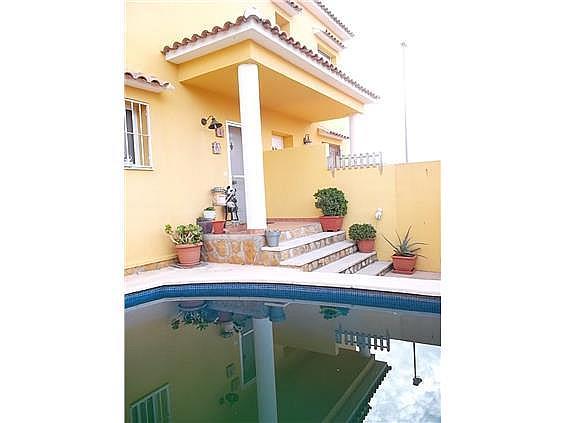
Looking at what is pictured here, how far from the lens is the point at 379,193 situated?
8750mm

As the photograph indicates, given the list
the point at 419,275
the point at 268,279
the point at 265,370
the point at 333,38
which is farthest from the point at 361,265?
the point at 333,38

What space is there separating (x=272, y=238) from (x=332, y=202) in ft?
8.43

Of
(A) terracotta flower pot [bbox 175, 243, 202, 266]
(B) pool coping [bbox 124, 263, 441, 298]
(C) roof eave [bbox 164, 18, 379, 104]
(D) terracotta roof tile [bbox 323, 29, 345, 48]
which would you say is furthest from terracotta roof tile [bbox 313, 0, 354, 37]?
(B) pool coping [bbox 124, 263, 441, 298]

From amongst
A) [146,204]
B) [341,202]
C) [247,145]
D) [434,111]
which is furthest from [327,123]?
[434,111]

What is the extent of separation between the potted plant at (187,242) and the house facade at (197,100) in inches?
10.9

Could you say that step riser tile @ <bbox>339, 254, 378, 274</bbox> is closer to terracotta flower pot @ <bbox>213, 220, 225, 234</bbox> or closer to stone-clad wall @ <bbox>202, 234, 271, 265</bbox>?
stone-clad wall @ <bbox>202, 234, 271, 265</bbox>

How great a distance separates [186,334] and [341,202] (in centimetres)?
551

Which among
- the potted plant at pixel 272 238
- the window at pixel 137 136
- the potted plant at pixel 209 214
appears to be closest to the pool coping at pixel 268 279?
the potted plant at pixel 272 238

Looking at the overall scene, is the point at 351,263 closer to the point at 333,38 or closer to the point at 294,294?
the point at 294,294

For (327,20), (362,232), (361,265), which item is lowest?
(361,265)

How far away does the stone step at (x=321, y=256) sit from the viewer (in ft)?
21.6

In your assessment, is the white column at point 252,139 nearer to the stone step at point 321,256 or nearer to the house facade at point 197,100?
the house facade at point 197,100
